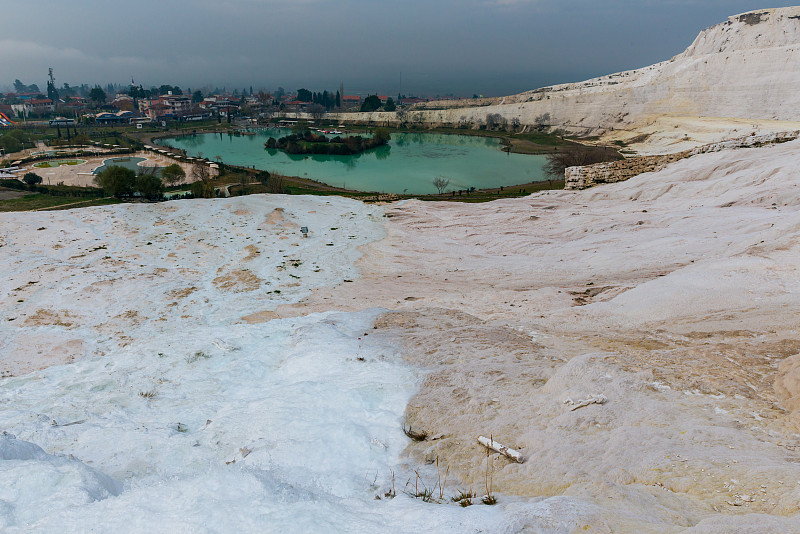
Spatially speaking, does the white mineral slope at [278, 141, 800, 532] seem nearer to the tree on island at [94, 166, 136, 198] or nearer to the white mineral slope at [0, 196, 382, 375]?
the white mineral slope at [0, 196, 382, 375]

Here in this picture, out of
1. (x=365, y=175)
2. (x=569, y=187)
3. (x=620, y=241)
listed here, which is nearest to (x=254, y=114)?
(x=365, y=175)

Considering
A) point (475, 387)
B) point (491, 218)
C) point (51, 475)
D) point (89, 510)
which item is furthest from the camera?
point (491, 218)

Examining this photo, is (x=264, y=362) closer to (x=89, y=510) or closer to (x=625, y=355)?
(x=89, y=510)

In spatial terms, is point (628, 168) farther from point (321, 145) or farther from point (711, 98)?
point (321, 145)

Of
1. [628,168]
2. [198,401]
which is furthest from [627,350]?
[628,168]

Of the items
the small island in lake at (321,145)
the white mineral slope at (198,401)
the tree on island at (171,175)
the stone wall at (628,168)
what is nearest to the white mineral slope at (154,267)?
the white mineral slope at (198,401)

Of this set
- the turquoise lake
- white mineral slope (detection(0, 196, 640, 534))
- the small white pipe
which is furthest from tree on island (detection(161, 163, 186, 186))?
the small white pipe

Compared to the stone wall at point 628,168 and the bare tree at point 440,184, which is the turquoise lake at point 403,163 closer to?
the bare tree at point 440,184
